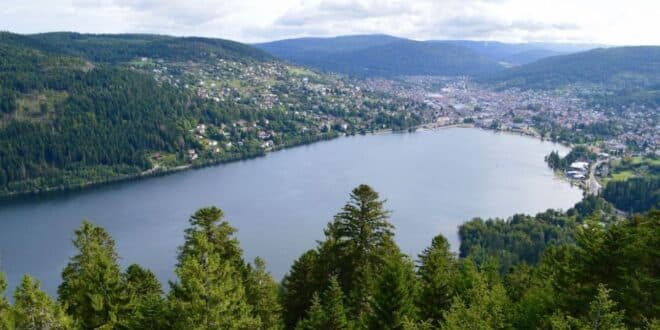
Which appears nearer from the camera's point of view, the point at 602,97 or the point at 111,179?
the point at 111,179

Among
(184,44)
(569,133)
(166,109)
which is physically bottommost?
(569,133)

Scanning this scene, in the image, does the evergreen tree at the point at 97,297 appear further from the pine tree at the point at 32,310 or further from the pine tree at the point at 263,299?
the pine tree at the point at 263,299

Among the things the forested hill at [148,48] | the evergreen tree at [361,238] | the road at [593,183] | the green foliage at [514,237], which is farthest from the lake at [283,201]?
the forested hill at [148,48]

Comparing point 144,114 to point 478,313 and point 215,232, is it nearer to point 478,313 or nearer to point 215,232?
point 215,232

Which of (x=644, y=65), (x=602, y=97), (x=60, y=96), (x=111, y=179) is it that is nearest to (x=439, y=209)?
(x=111, y=179)

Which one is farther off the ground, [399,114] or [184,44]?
[184,44]

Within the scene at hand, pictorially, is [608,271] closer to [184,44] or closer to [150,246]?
[150,246]

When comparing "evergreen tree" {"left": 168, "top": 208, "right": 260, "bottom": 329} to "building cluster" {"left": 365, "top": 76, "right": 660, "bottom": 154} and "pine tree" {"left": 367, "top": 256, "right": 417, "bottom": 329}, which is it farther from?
"building cluster" {"left": 365, "top": 76, "right": 660, "bottom": 154}
